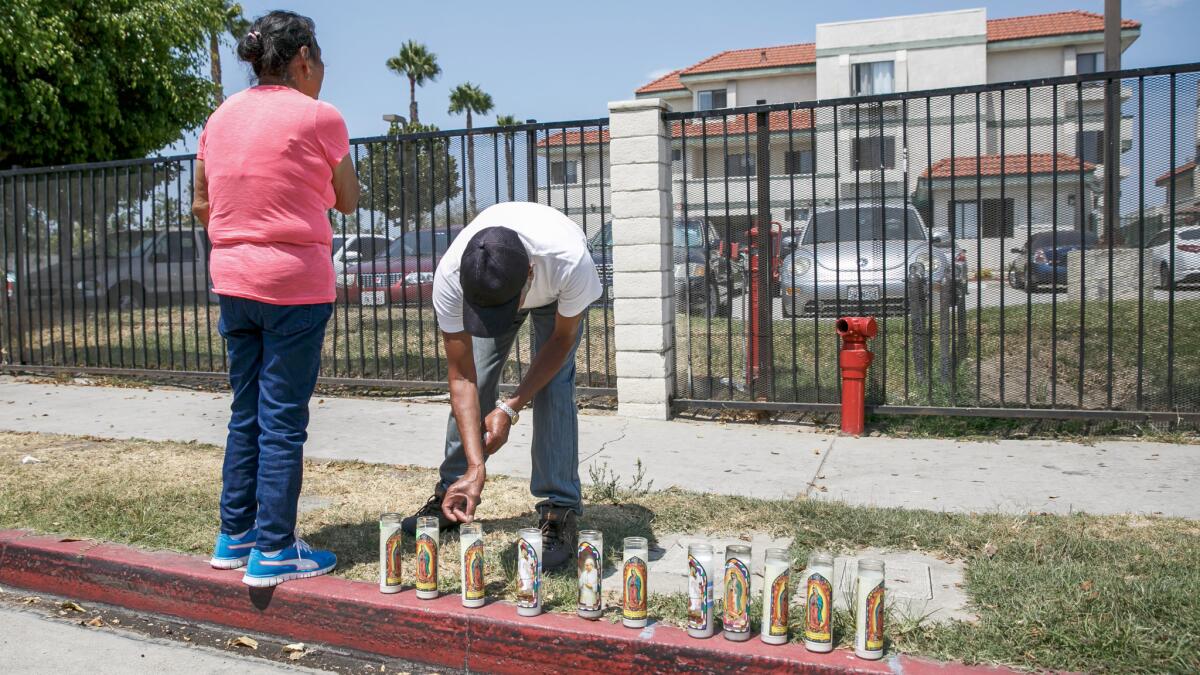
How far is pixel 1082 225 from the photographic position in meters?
6.57

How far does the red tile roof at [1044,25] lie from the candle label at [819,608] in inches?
1757

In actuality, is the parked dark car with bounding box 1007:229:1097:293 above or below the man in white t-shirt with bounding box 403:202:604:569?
above

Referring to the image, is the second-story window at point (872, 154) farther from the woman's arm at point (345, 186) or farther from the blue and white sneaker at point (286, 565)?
the blue and white sneaker at point (286, 565)

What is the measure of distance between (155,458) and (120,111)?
11.2 meters

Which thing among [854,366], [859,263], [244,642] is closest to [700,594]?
[244,642]

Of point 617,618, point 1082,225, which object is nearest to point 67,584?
point 617,618

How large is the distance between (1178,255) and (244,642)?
6.06 meters

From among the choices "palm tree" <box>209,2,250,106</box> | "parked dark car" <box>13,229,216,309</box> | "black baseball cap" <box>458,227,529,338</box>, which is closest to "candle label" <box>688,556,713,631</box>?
"black baseball cap" <box>458,227,529,338</box>

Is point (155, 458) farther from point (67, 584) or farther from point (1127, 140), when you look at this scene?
point (1127, 140)

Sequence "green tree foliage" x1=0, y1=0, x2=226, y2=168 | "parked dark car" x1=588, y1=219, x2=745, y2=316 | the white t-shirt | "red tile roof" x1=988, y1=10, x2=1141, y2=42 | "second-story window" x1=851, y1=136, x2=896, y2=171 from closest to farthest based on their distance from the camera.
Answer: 1. the white t-shirt
2. "second-story window" x1=851, y1=136, x2=896, y2=171
3. "parked dark car" x1=588, y1=219, x2=745, y2=316
4. "green tree foliage" x1=0, y1=0, x2=226, y2=168
5. "red tile roof" x1=988, y1=10, x2=1141, y2=42

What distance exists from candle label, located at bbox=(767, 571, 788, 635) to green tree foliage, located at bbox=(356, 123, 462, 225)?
228 inches

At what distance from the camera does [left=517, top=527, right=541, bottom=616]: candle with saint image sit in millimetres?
3408

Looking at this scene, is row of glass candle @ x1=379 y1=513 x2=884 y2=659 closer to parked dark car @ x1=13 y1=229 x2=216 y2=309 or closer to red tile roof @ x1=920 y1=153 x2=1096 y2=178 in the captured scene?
red tile roof @ x1=920 y1=153 x2=1096 y2=178

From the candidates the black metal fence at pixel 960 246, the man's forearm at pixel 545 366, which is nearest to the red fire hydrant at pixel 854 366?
the black metal fence at pixel 960 246
